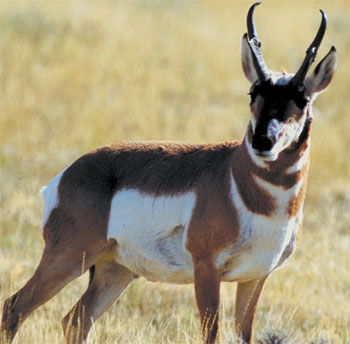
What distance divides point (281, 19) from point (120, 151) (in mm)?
17892

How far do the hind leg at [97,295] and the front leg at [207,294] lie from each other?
92 cm

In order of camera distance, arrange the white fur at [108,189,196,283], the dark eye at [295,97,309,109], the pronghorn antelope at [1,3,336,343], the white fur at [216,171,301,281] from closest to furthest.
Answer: the dark eye at [295,97,309,109]
the pronghorn antelope at [1,3,336,343]
the white fur at [216,171,301,281]
the white fur at [108,189,196,283]

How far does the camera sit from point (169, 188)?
18.6 ft

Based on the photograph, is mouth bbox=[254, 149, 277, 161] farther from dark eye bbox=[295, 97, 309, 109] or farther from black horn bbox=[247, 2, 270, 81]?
black horn bbox=[247, 2, 270, 81]

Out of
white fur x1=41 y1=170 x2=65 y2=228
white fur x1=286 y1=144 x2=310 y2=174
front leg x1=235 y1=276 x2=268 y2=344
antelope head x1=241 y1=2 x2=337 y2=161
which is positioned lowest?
front leg x1=235 y1=276 x2=268 y2=344

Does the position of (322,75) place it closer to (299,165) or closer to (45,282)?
(299,165)

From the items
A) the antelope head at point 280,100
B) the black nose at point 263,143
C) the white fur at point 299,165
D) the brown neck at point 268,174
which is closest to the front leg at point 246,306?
the brown neck at point 268,174

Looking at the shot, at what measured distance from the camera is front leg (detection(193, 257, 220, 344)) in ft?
17.3

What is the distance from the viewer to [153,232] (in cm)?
563

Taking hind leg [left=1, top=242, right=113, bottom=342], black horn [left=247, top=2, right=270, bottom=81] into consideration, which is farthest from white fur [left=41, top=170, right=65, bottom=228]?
black horn [left=247, top=2, right=270, bottom=81]

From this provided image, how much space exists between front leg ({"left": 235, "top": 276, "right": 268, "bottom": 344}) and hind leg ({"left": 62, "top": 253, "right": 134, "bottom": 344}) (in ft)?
3.01

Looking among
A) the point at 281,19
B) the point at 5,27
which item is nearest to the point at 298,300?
the point at 5,27

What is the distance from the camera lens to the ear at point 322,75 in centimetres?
513

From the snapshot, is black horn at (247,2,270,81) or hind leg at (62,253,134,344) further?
hind leg at (62,253,134,344)
